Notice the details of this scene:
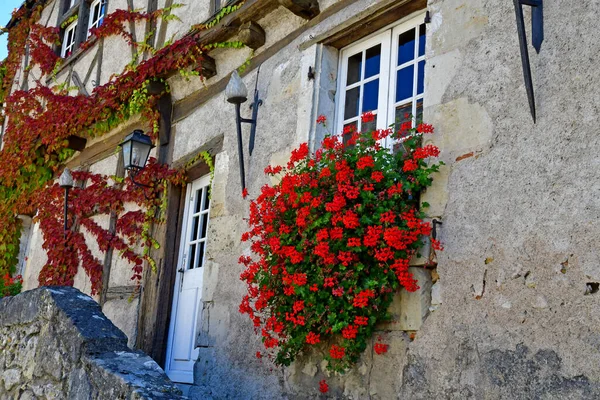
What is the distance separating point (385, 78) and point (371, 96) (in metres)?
0.17

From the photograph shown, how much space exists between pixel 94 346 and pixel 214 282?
1584 millimetres

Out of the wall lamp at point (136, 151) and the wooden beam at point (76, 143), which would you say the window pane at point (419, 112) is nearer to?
the wall lamp at point (136, 151)

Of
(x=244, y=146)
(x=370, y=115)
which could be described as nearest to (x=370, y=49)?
(x=370, y=115)

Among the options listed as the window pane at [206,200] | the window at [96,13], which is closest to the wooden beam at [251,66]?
the window pane at [206,200]

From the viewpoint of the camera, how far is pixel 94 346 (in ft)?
11.1

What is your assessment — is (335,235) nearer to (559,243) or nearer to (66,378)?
(559,243)

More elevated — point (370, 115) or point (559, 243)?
point (370, 115)

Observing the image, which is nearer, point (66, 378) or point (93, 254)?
point (66, 378)

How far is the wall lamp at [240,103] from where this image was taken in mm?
4641

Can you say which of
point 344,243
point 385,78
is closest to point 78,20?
point 385,78

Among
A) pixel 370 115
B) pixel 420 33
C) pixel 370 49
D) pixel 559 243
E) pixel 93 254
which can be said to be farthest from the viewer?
pixel 93 254

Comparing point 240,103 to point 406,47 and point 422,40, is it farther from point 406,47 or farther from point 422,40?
point 422,40

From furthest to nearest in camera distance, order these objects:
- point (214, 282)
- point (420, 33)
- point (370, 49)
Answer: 1. point (214, 282)
2. point (370, 49)
3. point (420, 33)

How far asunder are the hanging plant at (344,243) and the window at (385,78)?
0.30 metres
